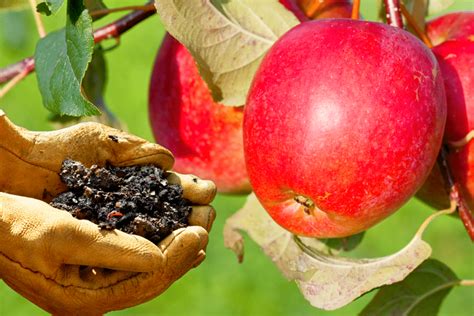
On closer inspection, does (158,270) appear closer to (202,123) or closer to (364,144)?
(364,144)

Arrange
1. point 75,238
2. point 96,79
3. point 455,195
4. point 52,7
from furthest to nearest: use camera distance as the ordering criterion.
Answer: point 96,79 → point 455,195 → point 52,7 → point 75,238

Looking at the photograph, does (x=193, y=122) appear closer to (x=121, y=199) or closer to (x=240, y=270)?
(x=121, y=199)

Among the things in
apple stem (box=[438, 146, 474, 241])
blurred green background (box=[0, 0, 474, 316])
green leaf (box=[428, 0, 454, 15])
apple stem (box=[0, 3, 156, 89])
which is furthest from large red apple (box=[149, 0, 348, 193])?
blurred green background (box=[0, 0, 474, 316])

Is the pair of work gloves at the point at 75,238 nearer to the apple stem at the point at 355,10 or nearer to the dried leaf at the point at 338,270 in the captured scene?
the dried leaf at the point at 338,270

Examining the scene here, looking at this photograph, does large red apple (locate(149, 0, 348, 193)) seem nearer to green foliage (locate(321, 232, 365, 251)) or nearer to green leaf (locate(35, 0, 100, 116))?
green foliage (locate(321, 232, 365, 251))

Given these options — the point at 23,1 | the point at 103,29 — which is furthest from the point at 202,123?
the point at 23,1

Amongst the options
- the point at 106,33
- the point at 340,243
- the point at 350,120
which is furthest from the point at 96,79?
the point at 350,120
